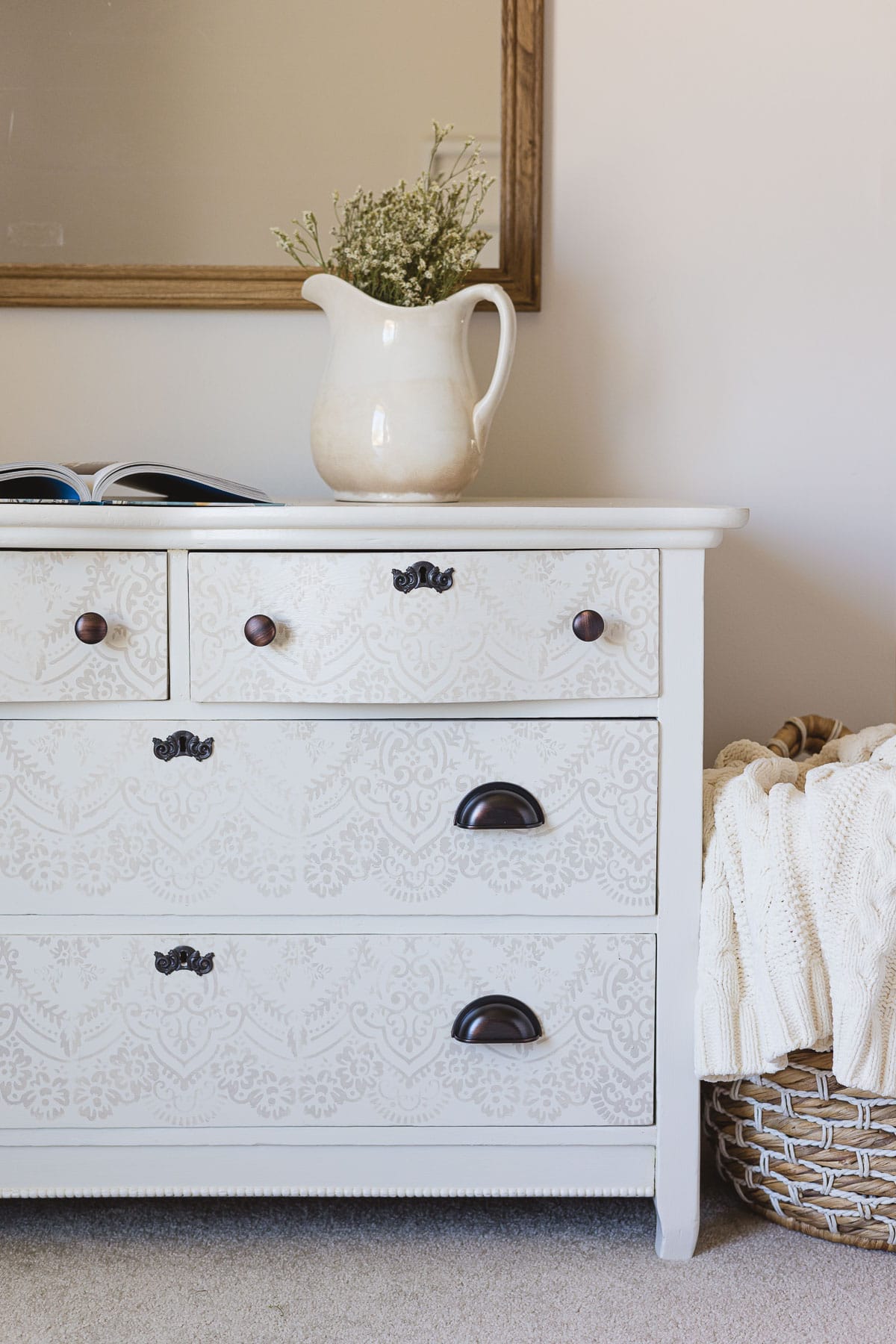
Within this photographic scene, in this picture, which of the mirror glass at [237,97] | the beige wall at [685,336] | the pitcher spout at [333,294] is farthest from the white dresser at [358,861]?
the mirror glass at [237,97]

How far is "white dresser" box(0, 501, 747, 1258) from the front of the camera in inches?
43.5

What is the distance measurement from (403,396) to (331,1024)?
26.0 inches

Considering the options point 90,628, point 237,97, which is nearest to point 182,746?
point 90,628

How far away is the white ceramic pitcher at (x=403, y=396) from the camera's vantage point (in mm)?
1228

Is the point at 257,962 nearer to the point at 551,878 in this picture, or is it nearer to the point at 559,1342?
the point at 551,878

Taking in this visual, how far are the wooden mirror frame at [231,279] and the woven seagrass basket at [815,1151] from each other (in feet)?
3.32

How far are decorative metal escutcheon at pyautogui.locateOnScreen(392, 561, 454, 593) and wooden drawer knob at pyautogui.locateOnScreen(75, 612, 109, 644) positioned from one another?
0.28 meters

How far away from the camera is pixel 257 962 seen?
1.14 meters

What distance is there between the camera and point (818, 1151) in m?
1.18

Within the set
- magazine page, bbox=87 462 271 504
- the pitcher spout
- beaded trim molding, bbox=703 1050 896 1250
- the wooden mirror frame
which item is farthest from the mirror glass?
beaded trim molding, bbox=703 1050 896 1250

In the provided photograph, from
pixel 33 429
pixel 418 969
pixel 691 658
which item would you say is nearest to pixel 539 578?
pixel 691 658

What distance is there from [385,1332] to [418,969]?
33cm

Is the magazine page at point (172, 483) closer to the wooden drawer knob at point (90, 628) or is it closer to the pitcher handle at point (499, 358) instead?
the wooden drawer knob at point (90, 628)

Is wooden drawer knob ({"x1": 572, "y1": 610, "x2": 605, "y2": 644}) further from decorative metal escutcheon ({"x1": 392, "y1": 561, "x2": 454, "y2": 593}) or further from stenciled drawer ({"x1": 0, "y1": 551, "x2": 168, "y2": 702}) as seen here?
stenciled drawer ({"x1": 0, "y1": 551, "x2": 168, "y2": 702})
